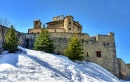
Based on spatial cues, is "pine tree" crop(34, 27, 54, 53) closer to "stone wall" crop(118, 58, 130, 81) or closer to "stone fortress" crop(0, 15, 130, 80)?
"stone fortress" crop(0, 15, 130, 80)

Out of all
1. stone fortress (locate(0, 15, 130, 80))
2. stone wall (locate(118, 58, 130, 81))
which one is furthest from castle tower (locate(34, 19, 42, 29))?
stone wall (locate(118, 58, 130, 81))

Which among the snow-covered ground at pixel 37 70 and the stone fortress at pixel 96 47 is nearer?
the snow-covered ground at pixel 37 70

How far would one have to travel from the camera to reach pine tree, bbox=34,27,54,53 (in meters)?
40.9

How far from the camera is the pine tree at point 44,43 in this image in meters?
40.9

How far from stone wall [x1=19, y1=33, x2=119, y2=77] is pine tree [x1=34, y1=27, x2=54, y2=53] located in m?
2.29

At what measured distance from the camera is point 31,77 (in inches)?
1092

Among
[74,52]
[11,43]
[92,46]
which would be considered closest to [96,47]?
[92,46]

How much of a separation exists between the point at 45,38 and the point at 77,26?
16.5m

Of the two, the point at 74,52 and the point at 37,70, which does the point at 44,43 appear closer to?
the point at 74,52

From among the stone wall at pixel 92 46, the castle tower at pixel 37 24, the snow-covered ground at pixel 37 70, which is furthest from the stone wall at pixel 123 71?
the castle tower at pixel 37 24

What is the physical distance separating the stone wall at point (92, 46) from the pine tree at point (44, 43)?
2.29m

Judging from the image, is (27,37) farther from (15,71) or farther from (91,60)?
(15,71)

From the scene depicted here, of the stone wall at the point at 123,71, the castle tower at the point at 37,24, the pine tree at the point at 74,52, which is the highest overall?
the castle tower at the point at 37,24

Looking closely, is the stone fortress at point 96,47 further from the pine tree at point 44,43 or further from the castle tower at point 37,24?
the castle tower at point 37,24
